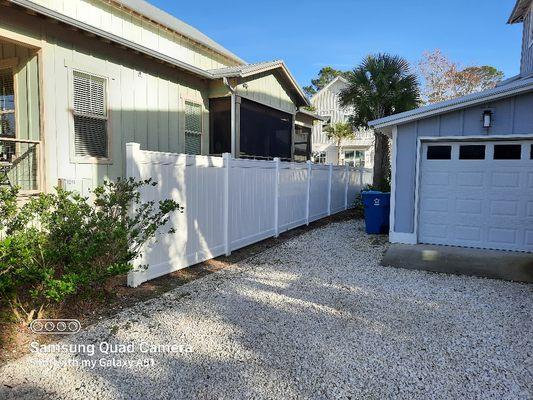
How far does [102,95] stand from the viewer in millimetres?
6656

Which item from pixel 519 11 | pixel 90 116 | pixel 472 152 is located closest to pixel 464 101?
pixel 472 152

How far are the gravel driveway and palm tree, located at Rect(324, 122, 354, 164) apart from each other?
22782 millimetres

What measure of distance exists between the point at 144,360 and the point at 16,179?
4.16 metres

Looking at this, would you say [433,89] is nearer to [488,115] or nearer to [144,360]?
[488,115]

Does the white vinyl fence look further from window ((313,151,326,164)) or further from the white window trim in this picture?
window ((313,151,326,164))

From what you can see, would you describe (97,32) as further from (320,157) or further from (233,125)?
(320,157)

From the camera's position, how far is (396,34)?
60.2 ft

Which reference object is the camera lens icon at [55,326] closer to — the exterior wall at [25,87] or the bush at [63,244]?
the bush at [63,244]

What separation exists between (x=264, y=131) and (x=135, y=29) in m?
4.31

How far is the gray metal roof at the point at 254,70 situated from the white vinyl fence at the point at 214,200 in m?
2.51

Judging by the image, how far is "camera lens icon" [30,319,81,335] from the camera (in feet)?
12.0

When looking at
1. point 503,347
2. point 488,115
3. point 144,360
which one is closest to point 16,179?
point 144,360

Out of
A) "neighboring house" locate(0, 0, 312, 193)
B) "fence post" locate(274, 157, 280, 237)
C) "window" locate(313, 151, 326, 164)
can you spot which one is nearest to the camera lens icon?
"neighboring house" locate(0, 0, 312, 193)

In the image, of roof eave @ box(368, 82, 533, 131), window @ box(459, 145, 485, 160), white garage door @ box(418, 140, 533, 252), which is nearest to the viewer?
roof eave @ box(368, 82, 533, 131)
